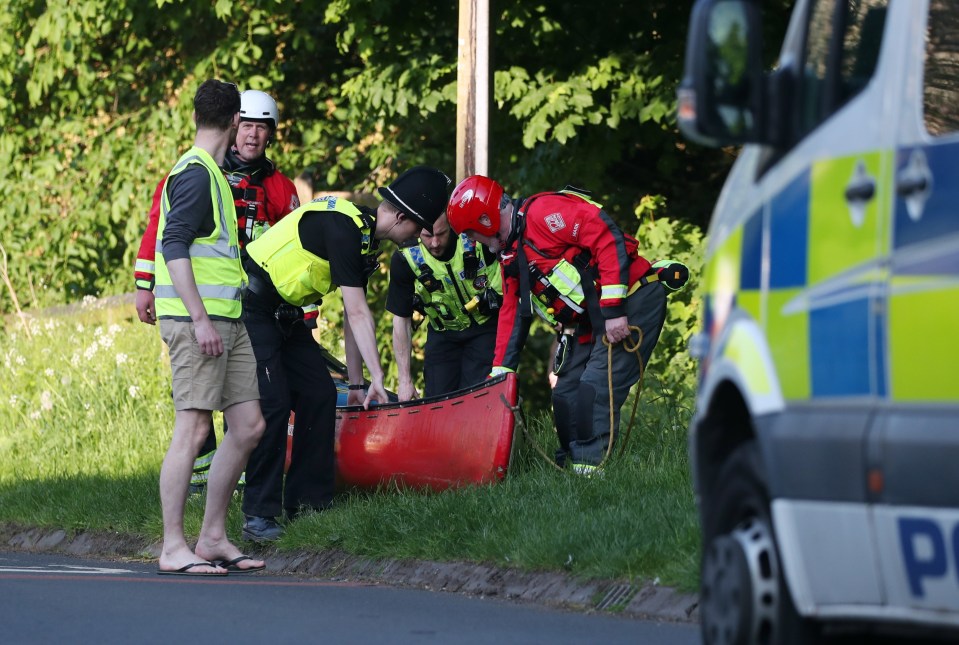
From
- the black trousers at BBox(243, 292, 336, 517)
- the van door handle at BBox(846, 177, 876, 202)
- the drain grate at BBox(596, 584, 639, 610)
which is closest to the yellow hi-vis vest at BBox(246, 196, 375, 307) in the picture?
the black trousers at BBox(243, 292, 336, 517)

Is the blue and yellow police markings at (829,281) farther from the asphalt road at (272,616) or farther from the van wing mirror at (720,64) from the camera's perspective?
the asphalt road at (272,616)

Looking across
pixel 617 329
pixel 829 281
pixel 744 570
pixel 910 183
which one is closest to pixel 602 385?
pixel 617 329

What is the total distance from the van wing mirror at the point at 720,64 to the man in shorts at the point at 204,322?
12.5 ft

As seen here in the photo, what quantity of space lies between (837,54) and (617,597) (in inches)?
116

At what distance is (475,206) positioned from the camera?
29.0 feet

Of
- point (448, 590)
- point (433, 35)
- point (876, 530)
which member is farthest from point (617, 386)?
point (433, 35)

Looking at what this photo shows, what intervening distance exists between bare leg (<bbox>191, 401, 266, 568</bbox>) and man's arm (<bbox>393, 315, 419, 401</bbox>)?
1484 millimetres

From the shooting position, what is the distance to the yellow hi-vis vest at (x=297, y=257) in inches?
342

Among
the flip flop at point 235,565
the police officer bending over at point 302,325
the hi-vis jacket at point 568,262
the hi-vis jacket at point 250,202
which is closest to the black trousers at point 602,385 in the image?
the hi-vis jacket at point 568,262

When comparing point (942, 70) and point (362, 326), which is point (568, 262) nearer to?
point (362, 326)

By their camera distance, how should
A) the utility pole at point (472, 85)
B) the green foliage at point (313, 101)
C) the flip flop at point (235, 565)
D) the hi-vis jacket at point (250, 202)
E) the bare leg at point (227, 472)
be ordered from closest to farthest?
the bare leg at point (227, 472) → the flip flop at point (235, 565) → the hi-vis jacket at point (250, 202) → the utility pole at point (472, 85) → the green foliage at point (313, 101)

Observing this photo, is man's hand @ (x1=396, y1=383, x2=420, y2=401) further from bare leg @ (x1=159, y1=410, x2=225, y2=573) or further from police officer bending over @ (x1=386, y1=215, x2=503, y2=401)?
bare leg @ (x1=159, y1=410, x2=225, y2=573)

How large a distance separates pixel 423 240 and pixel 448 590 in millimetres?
2601

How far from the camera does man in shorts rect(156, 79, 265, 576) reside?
7.66 m
